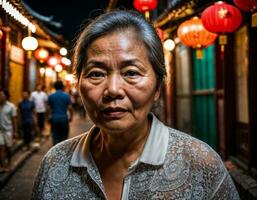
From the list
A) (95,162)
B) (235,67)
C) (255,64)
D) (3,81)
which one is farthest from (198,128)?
(95,162)

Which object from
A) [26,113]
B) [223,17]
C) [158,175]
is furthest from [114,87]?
[26,113]

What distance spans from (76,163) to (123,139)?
0.37 metres

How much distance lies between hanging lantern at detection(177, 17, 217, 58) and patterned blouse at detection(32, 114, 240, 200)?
7393mm

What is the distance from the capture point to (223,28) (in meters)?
7.78

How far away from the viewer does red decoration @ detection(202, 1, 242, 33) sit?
25.0ft

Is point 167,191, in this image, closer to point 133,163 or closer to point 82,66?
point 133,163

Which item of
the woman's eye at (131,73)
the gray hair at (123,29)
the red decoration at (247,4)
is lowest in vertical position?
the woman's eye at (131,73)

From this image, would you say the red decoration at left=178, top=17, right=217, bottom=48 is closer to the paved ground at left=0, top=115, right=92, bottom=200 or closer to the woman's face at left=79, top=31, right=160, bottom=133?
the paved ground at left=0, top=115, right=92, bottom=200

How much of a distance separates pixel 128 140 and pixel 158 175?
343 mm

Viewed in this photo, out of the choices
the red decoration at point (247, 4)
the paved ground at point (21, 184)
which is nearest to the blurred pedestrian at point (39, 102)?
the paved ground at point (21, 184)

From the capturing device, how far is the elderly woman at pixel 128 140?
227 cm

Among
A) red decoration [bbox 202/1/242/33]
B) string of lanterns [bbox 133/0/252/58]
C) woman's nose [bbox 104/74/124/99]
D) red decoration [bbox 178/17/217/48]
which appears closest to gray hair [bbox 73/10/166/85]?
woman's nose [bbox 104/74/124/99]

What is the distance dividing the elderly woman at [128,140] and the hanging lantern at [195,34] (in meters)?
7.36

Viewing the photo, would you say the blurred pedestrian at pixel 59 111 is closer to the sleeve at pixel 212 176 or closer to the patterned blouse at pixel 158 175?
the patterned blouse at pixel 158 175
